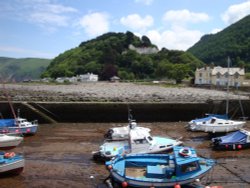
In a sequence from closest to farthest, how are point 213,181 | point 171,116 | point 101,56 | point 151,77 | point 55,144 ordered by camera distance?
point 213,181
point 55,144
point 171,116
point 151,77
point 101,56

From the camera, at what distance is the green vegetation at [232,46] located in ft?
459

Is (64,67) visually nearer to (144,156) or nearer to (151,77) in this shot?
(151,77)

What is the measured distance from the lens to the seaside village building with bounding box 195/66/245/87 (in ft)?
265

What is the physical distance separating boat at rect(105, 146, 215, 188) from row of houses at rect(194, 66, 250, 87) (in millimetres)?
71492

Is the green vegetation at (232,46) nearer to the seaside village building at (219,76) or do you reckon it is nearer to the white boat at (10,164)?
the seaside village building at (219,76)

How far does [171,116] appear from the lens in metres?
30.1

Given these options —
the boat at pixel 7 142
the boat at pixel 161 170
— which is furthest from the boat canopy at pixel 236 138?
the boat at pixel 7 142

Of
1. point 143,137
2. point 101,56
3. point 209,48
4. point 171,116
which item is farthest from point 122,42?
Answer: point 143,137

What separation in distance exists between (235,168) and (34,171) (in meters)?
9.84

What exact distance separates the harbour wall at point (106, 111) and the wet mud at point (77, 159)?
2.34 metres

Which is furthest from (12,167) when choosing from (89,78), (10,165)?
(89,78)

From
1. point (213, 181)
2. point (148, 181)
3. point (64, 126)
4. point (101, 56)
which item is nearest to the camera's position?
point (148, 181)

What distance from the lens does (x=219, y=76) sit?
3438 inches

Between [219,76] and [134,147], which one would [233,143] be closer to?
[134,147]
